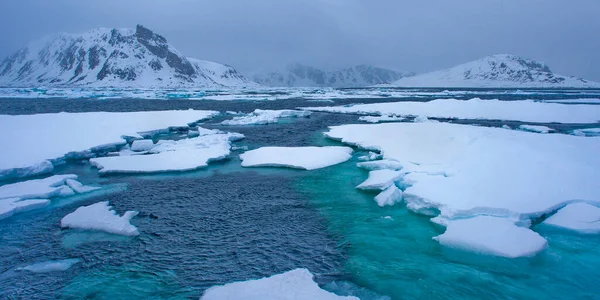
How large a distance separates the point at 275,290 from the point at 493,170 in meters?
8.44

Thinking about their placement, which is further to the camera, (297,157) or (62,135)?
(62,135)

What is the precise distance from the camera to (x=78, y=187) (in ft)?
34.8

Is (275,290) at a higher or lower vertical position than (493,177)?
lower

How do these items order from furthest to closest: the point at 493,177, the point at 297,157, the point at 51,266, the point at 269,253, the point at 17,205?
the point at 297,157
the point at 493,177
the point at 17,205
the point at 269,253
the point at 51,266

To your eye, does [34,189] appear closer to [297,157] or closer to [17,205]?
[17,205]

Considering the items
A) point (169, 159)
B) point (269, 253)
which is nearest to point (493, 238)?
point (269, 253)

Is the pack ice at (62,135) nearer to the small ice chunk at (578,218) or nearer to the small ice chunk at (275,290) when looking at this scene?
the small ice chunk at (275,290)

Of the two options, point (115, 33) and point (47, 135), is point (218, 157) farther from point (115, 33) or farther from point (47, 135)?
point (115, 33)

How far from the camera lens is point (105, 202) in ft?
30.8

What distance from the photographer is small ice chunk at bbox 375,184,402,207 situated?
31.6 ft

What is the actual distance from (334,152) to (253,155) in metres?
3.56

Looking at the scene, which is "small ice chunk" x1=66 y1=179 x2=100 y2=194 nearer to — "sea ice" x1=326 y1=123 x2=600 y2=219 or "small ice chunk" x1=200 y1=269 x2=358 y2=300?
"small ice chunk" x1=200 y1=269 x2=358 y2=300

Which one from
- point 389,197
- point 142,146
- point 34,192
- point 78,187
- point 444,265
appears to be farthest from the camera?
point 142,146

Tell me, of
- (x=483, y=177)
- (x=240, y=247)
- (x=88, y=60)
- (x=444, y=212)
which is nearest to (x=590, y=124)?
(x=483, y=177)
